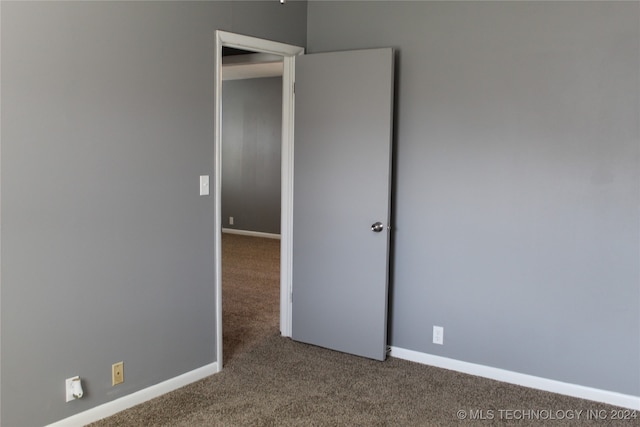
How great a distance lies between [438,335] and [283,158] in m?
1.64

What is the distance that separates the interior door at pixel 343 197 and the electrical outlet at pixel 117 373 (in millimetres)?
1396

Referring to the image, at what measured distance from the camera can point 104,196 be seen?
273cm

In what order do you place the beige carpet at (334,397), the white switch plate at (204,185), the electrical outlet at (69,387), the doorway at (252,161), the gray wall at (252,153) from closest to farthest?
the electrical outlet at (69,387)
the beige carpet at (334,397)
the white switch plate at (204,185)
the doorway at (252,161)
the gray wall at (252,153)

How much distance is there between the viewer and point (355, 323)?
147 inches

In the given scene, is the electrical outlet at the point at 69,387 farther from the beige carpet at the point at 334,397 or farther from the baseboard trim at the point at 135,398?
the beige carpet at the point at 334,397

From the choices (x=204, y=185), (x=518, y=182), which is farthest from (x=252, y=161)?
(x=518, y=182)

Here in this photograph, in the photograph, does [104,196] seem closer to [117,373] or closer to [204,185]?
[204,185]

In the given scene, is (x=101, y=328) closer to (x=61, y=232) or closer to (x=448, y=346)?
(x=61, y=232)

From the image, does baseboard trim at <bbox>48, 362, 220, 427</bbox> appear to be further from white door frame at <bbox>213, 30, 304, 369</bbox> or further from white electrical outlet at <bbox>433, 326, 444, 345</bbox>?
white electrical outlet at <bbox>433, 326, 444, 345</bbox>

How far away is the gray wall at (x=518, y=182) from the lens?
301 centimetres

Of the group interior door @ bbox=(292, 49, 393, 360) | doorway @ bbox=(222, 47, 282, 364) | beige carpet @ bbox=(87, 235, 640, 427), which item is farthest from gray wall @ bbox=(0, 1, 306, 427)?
doorway @ bbox=(222, 47, 282, 364)

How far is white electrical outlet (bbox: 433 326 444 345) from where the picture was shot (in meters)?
3.58

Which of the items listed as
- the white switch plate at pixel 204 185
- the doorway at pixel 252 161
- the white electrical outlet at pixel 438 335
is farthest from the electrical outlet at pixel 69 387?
the doorway at pixel 252 161

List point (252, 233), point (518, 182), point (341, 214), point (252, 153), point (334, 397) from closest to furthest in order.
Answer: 1. point (334, 397)
2. point (518, 182)
3. point (341, 214)
4. point (252, 153)
5. point (252, 233)
